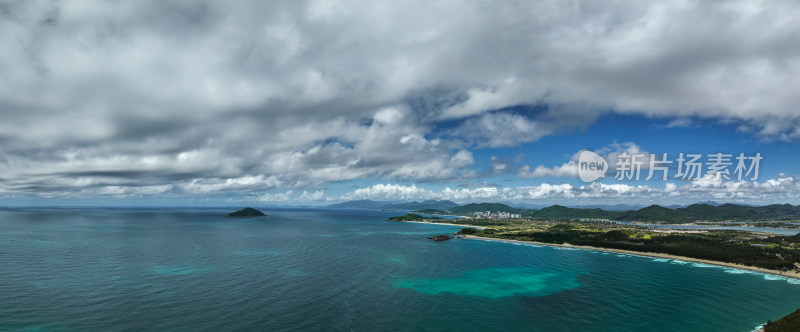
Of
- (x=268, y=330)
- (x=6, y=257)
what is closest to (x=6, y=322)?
(x=268, y=330)

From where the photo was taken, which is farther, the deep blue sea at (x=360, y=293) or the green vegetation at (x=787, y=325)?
the deep blue sea at (x=360, y=293)

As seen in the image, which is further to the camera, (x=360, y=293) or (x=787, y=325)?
(x=360, y=293)

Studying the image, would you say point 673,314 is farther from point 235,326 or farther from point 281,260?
point 281,260

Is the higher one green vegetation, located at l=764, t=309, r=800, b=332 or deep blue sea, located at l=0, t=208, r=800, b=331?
green vegetation, located at l=764, t=309, r=800, b=332

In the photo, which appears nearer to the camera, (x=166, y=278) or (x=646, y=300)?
(x=646, y=300)

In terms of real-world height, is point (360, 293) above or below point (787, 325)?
below

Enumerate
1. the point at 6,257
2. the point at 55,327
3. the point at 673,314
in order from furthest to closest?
the point at 6,257 < the point at 673,314 < the point at 55,327

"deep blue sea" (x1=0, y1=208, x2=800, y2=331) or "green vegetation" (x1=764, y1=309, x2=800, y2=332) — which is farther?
"deep blue sea" (x1=0, y1=208, x2=800, y2=331)

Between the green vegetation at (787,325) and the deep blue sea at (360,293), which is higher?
the green vegetation at (787,325)
